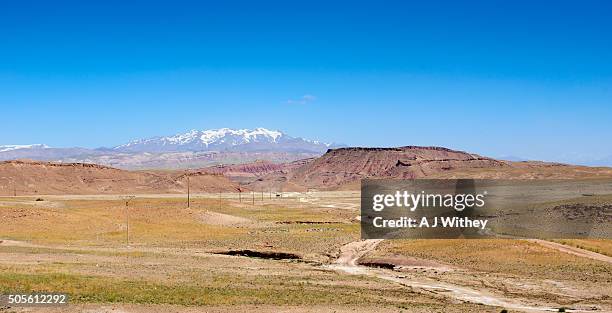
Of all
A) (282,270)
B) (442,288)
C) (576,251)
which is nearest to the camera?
(442,288)

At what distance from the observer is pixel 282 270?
49.6 m

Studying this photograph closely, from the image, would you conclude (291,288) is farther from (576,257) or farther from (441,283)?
(576,257)

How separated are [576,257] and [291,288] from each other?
2885 cm

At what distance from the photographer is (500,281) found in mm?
44781

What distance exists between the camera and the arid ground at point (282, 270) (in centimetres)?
3397

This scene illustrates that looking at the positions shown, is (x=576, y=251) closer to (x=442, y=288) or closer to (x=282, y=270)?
(x=442, y=288)

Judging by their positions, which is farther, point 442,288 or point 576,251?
point 576,251

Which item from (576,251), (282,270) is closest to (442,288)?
(282,270)

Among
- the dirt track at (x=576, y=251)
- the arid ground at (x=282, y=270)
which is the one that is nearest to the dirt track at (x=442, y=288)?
the arid ground at (x=282, y=270)

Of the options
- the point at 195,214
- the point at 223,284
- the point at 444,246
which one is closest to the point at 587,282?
the point at 444,246

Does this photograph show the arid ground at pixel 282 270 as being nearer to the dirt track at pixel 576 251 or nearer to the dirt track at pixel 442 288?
the dirt track at pixel 442 288

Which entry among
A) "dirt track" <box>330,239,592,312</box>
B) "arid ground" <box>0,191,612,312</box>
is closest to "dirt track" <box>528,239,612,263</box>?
"arid ground" <box>0,191,612,312</box>

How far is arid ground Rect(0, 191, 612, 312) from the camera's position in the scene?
111ft

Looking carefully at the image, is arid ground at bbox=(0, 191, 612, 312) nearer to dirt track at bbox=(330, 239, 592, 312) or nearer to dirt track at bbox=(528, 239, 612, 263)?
dirt track at bbox=(330, 239, 592, 312)
